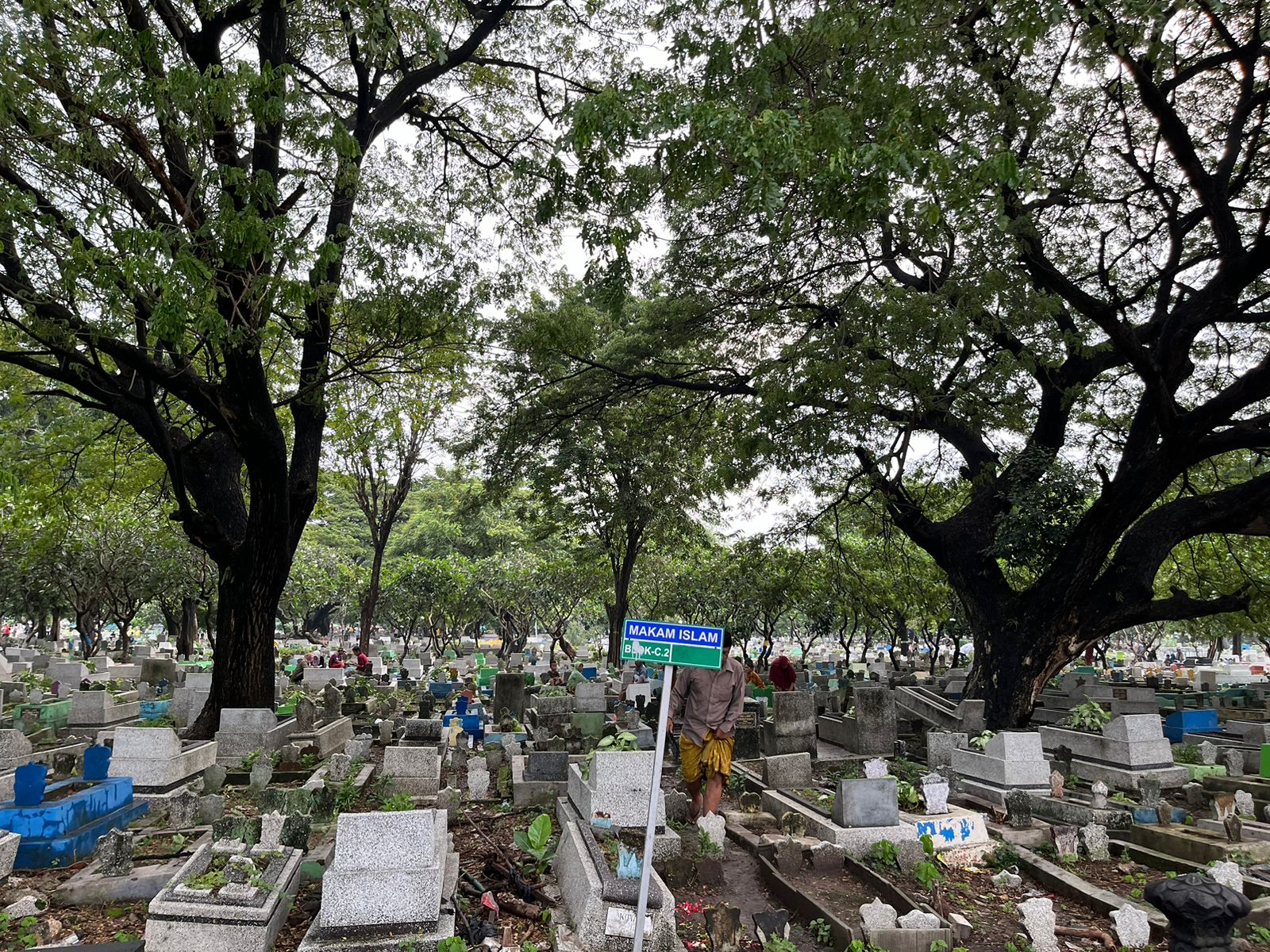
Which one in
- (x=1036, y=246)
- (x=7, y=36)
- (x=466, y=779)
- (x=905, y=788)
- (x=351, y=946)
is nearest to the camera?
(x=351, y=946)

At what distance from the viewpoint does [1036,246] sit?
981 centimetres

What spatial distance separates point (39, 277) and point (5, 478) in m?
2.31

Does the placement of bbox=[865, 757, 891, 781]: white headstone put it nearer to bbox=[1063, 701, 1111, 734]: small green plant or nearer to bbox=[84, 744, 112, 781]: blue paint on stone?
bbox=[1063, 701, 1111, 734]: small green plant

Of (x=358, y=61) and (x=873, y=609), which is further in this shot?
(x=873, y=609)

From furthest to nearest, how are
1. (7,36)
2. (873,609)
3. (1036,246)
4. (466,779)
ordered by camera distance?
(873,609)
(1036,246)
(466,779)
(7,36)

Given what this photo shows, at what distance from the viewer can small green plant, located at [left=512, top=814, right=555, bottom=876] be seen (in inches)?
243

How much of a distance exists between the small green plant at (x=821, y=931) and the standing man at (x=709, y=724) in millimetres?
2054

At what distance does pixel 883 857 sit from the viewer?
651cm

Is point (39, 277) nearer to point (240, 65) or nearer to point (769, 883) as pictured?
point (240, 65)

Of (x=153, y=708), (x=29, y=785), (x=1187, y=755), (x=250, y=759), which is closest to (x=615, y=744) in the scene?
(x=29, y=785)

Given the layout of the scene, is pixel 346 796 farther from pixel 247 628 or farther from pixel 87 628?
pixel 87 628

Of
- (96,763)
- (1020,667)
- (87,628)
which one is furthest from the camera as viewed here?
(87,628)

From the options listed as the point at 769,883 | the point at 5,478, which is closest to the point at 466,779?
the point at 769,883

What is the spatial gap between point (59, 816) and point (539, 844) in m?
4.13
